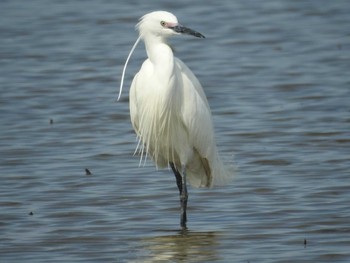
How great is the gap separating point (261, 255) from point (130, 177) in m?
2.45

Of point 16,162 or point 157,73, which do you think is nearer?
point 157,73

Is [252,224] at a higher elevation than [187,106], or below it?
below

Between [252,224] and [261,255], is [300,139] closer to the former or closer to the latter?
[252,224]

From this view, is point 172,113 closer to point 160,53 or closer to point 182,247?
point 160,53

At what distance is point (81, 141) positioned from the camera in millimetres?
10797

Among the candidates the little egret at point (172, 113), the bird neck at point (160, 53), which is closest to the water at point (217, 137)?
the little egret at point (172, 113)

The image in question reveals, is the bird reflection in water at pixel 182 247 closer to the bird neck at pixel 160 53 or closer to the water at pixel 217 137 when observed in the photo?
the water at pixel 217 137

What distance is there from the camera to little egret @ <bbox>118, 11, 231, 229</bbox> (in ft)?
26.1

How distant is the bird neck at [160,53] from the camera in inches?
310

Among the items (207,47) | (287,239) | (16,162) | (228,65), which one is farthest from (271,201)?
(207,47)

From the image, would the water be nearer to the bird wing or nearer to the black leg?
Answer: the black leg

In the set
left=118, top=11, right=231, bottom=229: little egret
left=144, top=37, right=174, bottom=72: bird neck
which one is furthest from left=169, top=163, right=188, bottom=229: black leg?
left=144, top=37, right=174, bottom=72: bird neck

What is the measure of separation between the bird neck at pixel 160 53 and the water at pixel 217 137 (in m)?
1.24

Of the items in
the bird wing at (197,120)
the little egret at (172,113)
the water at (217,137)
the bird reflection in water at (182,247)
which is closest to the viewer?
the bird reflection in water at (182,247)
